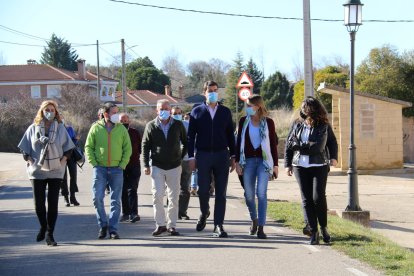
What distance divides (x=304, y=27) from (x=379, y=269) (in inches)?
446

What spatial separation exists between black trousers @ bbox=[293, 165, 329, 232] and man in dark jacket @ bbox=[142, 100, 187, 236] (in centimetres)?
180

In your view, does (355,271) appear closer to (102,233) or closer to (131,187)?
(102,233)

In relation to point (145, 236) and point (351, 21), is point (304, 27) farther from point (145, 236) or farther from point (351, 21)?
point (145, 236)

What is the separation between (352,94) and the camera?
581 inches

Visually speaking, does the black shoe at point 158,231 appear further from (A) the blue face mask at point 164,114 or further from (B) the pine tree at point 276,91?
(B) the pine tree at point 276,91

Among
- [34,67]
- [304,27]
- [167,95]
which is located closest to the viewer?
[304,27]

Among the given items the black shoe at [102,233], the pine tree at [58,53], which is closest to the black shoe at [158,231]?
the black shoe at [102,233]

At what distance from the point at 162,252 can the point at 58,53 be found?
8647 cm

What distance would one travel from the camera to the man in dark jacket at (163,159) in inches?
404

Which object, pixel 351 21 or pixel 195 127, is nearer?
pixel 195 127

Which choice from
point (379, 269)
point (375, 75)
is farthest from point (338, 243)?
point (375, 75)

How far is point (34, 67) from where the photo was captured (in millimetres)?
75562

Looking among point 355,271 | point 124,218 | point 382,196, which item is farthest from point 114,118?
point 382,196

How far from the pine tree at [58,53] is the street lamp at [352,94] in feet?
260
